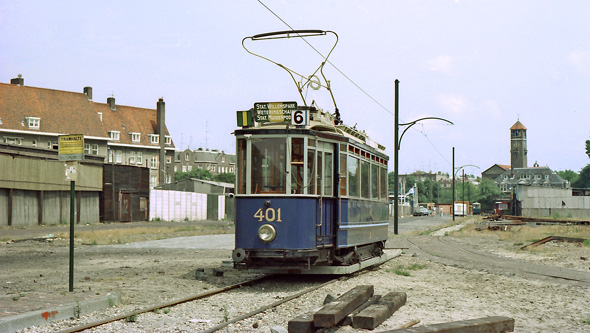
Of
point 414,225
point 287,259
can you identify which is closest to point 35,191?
point 414,225

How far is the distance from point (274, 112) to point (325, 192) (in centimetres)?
181

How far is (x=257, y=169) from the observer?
1241 cm

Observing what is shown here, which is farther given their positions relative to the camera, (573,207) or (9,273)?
(573,207)

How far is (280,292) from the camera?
1178 cm

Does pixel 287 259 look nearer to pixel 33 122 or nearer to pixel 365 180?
pixel 365 180

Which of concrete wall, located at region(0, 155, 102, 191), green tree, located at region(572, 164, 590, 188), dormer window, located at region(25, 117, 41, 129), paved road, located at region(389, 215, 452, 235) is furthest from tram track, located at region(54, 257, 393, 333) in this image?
green tree, located at region(572, 164, 590, 188)

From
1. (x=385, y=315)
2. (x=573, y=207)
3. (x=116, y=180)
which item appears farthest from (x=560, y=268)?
(x=573, y=207)

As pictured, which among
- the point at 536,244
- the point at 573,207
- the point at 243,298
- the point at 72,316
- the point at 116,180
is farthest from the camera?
the point at 573,207

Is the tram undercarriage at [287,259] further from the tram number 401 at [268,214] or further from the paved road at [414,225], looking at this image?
the paved road at [414,225]

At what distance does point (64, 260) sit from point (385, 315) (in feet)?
42.4

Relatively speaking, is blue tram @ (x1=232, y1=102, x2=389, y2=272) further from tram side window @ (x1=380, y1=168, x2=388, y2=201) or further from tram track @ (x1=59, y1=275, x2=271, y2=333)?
tram side window @ (x1=380, y1=168, x2=388, y2=201)

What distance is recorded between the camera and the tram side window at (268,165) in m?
12.3

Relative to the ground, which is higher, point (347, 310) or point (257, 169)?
point (257, 169)

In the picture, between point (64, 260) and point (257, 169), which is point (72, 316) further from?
point (64, 260)
